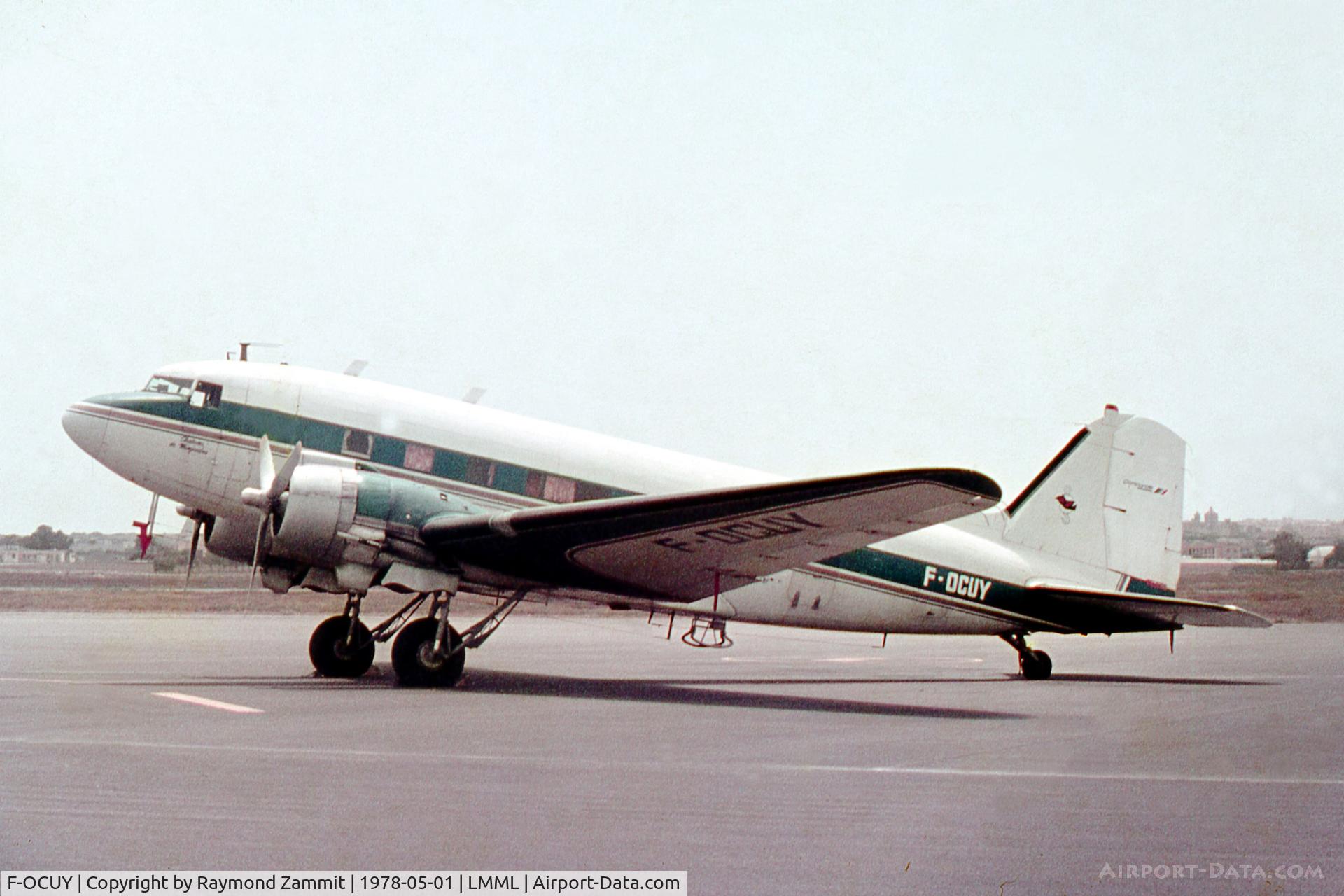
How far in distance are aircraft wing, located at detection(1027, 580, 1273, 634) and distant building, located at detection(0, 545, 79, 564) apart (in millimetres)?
51289

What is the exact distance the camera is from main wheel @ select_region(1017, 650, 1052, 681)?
17031mm

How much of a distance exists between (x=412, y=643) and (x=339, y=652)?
60.6 inches

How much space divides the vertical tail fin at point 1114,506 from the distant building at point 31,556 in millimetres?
50837

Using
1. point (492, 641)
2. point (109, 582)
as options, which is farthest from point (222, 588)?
point (492, 641)

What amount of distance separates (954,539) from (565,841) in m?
12.0

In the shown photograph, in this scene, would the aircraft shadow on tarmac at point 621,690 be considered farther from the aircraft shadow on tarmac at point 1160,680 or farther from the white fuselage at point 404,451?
the aircraft shadow on tarmac at point 1160,680

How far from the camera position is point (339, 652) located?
14.1m

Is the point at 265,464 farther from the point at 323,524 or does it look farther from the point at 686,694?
the point at 686,694

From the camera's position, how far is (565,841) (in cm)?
529

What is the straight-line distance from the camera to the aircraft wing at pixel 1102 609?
16.3 meters

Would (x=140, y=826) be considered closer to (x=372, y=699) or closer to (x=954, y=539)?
(x=372, y=699)

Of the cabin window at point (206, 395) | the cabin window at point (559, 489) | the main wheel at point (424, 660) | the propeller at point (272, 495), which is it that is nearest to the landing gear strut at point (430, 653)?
the main wheel at point (424, 660)

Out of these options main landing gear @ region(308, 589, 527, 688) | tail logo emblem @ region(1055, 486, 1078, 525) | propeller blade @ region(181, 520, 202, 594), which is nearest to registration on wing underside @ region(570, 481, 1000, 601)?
main landing gear @ region(308, 589, 527, 688)

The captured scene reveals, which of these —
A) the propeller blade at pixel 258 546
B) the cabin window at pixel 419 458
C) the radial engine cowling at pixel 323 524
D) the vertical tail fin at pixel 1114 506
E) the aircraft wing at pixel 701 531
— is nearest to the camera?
the aircraft wing at pixel 701 531
